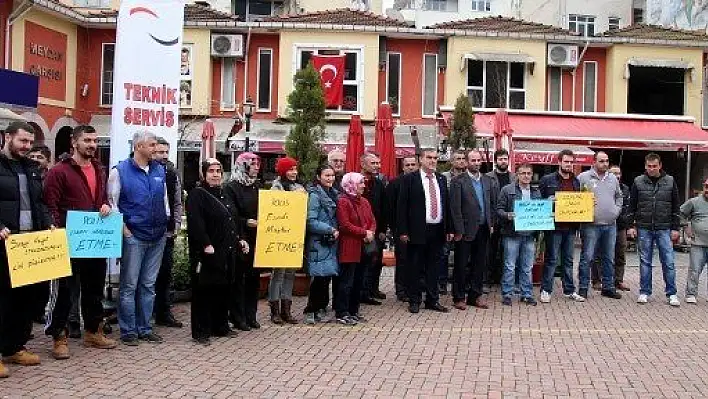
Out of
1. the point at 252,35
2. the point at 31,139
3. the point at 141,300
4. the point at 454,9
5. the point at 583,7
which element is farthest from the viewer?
the point at 454,9

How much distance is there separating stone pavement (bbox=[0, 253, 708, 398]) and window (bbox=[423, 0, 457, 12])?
38.7 metres

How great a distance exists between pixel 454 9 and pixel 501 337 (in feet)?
132

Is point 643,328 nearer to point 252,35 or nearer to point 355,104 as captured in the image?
point 355,104

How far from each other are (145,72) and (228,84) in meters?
17.1

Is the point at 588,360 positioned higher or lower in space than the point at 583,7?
lower

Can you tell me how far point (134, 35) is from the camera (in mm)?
9367

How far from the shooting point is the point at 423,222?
1016 cm

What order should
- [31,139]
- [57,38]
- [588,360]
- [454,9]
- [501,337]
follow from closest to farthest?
[31,139] < [588,360] < [501,337] < [57,38] < [454,9]

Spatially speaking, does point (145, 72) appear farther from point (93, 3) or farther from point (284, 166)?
point (93, 3)

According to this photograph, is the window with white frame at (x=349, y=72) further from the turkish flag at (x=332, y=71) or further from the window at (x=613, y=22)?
the window at (x=613, y=22)

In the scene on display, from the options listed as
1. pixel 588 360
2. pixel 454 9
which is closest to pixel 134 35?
pixel 588 360

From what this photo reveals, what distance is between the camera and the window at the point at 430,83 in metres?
26.2

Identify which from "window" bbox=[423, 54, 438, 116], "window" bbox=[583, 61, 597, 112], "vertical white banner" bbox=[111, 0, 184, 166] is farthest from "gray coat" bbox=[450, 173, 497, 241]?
"window" bbox=[583, 61, 597, 112]

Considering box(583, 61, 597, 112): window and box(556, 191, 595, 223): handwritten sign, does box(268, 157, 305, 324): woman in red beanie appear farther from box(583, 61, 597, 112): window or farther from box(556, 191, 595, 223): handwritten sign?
box(583, 61, 597, 112): window
